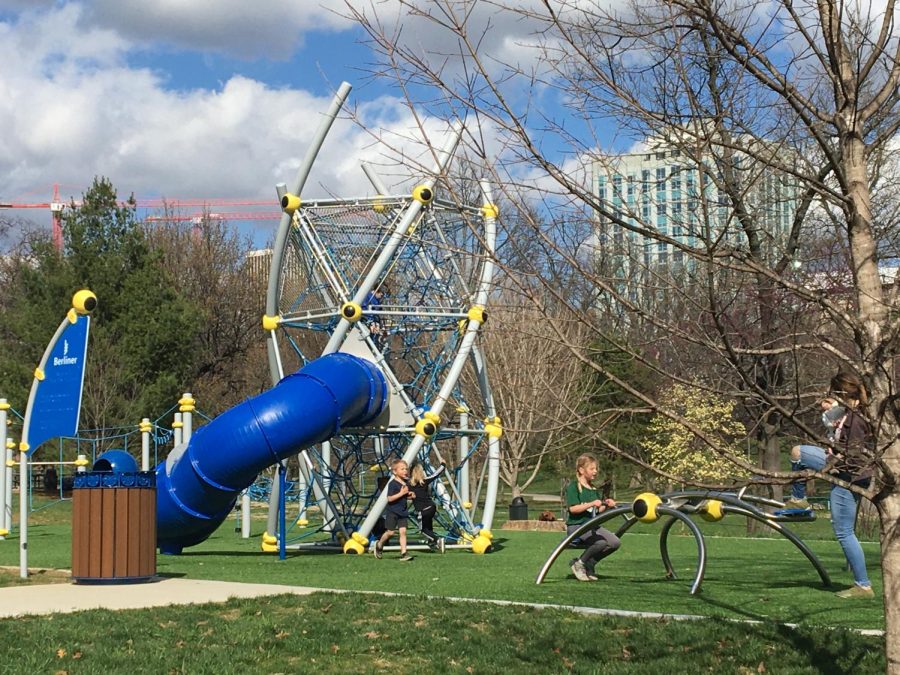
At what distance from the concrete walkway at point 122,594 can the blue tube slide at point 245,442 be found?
116 inches

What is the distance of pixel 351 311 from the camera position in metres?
16.9

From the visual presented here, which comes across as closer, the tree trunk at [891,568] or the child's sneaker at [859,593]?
the tree trunk at [891,568]

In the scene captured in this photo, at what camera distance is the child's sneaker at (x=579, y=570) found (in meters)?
11.8

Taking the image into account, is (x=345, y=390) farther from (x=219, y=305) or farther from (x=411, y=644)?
(x=219, y=305)

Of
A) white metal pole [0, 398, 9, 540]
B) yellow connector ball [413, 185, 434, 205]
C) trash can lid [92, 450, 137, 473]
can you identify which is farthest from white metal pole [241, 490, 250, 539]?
trash can lid [92, 450, 137, 473]

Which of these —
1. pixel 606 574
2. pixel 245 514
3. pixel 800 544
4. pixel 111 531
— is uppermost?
pixel 111 531

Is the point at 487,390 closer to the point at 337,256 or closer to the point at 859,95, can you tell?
the point at 337,256

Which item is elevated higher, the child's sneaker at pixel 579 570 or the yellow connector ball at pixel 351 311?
the yellow connector ball at pixel 351 311

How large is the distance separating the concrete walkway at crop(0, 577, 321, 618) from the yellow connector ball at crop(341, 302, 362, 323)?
5.70m

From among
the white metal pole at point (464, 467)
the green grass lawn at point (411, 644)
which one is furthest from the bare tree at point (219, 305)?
the green grass lawn at point (411, 644)

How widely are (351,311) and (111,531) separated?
586 centimetres

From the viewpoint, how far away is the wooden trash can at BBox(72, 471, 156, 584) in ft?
38.7

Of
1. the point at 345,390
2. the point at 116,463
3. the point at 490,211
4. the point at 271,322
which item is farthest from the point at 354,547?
the point at 490,211

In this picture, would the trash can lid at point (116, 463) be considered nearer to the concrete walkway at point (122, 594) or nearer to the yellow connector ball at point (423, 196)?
the concrete walkway at point (122, 594)
